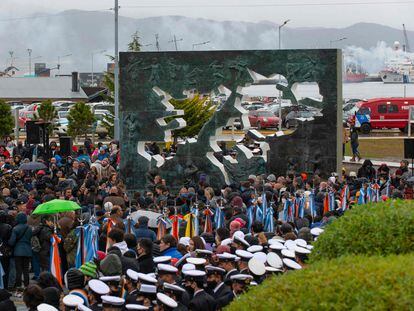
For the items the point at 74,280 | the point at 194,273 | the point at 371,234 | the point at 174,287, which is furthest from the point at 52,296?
the point at 371,234

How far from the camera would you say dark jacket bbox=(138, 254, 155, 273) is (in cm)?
1374

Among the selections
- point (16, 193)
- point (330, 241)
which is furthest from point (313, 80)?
point (330, 241)

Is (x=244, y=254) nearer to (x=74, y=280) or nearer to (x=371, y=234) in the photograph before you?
(x=74, y=280)

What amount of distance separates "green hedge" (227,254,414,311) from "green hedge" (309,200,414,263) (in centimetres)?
62

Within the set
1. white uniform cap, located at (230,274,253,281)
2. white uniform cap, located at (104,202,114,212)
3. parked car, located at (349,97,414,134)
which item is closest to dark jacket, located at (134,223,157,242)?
white uniform cap, located at (104,202,114,212)

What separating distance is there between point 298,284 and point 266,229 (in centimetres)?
1178

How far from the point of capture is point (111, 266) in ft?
41.8

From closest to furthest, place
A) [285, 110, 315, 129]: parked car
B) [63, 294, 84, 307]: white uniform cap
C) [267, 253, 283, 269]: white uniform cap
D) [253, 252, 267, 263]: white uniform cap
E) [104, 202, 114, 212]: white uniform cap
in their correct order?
[63, 294, 84, 307]: white uniform cap < [267, 253, 283, 269]: white uniform cap < [253, 252, 267, 263]: white uniform cap < [104, 202, 114, 212]: white uniform cap < [285, 110, 315, 129]: parked car

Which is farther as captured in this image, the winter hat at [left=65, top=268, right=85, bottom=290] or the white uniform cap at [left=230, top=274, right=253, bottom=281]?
the winter hat at [left=65, top=268, right=85, bottom=290]

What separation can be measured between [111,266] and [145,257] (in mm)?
1229

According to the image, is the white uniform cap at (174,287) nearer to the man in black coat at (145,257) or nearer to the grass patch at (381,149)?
the man in black coat at (145,257)

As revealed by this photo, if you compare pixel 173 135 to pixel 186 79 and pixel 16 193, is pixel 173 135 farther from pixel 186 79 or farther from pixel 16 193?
pixel 16 193

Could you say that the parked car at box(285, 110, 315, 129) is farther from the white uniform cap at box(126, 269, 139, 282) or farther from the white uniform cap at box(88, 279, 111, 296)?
the white uniform cap at box(88, 279, 111, 296)

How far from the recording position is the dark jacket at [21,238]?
56.8 ft
